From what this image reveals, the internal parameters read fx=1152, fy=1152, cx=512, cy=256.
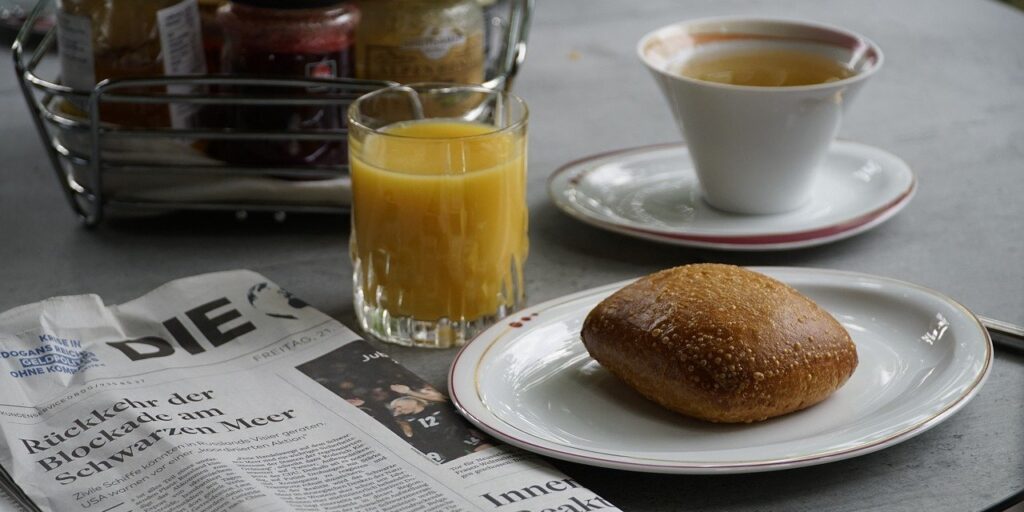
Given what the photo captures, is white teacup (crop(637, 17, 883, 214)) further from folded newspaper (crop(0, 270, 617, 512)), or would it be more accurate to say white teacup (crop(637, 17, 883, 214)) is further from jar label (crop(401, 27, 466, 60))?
folded newspaper (crop(0, 270, 617, 512))

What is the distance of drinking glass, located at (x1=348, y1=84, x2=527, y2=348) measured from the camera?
0.71 meters

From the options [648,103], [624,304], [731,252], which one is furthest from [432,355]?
[648,103]

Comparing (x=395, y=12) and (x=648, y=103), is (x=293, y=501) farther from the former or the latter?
(x=648, y=103)

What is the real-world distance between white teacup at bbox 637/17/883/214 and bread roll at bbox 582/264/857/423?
0.72 feet

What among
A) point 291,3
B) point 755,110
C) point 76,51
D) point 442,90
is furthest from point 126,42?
point 755,110

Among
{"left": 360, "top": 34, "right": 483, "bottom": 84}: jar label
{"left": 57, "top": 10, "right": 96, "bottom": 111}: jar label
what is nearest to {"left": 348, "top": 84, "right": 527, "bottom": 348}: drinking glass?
{"left": 360, "top": 34, "right": 483, "bottom": 84}: jar label

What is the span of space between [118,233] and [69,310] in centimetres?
20

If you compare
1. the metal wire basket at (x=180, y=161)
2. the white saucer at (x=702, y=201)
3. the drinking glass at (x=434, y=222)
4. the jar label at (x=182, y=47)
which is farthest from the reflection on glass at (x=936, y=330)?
the jar label at (x=182, y=47)

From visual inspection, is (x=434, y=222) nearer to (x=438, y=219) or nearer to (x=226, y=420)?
(x=438, y=219)

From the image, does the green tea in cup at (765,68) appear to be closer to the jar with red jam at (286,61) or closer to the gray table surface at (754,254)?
the gray table surface at (754,254)

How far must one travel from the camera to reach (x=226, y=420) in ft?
2.07

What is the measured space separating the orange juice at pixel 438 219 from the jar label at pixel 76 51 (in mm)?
254

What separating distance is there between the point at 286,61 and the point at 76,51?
166 millimetres

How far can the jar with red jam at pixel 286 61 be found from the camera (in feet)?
2.71
